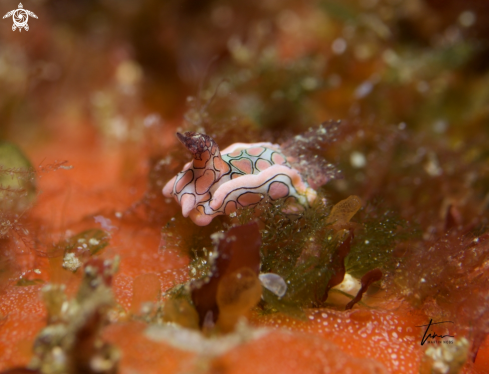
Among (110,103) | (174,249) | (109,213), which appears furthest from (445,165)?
(110,103)

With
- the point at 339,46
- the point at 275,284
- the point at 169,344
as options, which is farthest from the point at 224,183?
the point at 339,46

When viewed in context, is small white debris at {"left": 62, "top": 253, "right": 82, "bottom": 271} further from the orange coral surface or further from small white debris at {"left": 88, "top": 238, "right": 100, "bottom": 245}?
small white debris at {"left": 88, "top": 238, "right": 100, "bottom": 245}

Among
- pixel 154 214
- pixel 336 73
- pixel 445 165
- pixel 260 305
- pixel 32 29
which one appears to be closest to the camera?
pixel 260 305

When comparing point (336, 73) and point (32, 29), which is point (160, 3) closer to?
point (32, 29)

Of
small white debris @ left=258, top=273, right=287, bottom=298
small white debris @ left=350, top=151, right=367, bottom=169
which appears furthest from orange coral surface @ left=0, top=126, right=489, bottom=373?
small white debris @ left=350, top=151, right=367, bottom=169

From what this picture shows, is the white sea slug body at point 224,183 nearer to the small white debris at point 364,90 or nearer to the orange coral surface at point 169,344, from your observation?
the orange coral surface at point 169,344

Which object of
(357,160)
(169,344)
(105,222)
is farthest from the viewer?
(357,160)

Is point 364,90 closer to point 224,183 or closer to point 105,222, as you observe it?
point 224,183
